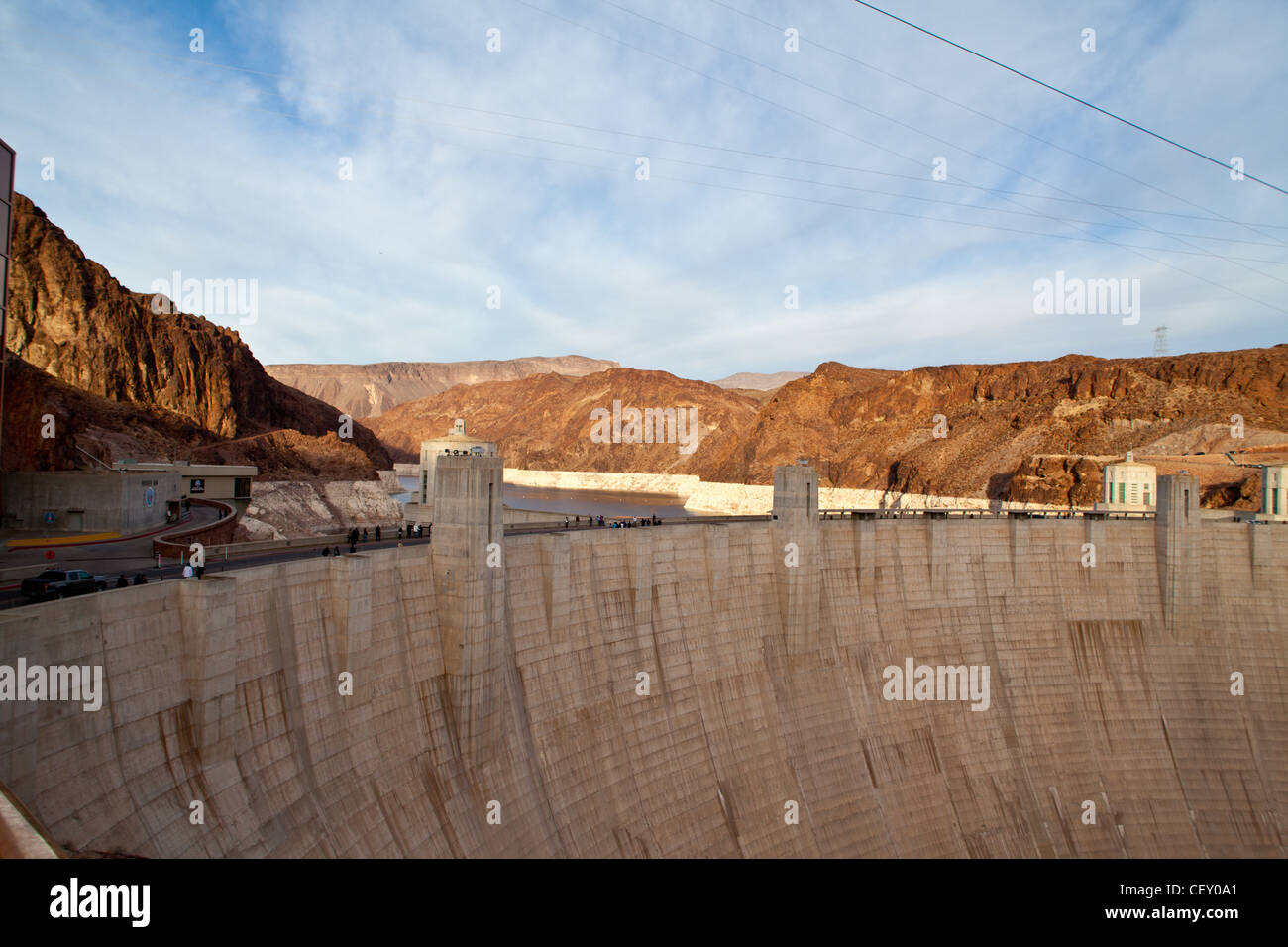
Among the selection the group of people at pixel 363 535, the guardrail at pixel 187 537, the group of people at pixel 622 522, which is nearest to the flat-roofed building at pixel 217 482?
the guardrail at pixel 187 537

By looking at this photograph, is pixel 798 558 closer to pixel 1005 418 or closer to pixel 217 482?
pixel 217 482

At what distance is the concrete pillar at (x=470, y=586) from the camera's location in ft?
47.2

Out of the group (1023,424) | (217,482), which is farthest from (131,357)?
(1023,424)

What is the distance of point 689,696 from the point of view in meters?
19.4

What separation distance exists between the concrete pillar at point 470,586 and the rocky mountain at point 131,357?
5057cm

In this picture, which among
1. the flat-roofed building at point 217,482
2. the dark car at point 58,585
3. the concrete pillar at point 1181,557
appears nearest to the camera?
the dark car at point 58,585

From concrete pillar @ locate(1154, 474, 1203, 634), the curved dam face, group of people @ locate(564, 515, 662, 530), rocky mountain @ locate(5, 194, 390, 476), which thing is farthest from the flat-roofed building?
concrete pillar @ locate(1154, 474, 1203, 634)

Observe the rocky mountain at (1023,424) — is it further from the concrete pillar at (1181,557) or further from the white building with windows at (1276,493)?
the concrete pillar at (1181,557)

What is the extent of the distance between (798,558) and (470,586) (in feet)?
37.4

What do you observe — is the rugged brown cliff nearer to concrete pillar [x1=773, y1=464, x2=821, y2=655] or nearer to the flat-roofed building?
concrete pillar [x1=773, y1=464, x2=821, y2=655]

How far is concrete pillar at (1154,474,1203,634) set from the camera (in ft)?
86.5

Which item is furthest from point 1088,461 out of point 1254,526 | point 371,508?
point 371,508

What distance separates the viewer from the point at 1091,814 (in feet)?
77.7

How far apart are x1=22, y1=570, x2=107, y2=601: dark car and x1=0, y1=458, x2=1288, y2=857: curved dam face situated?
10.1 feet
